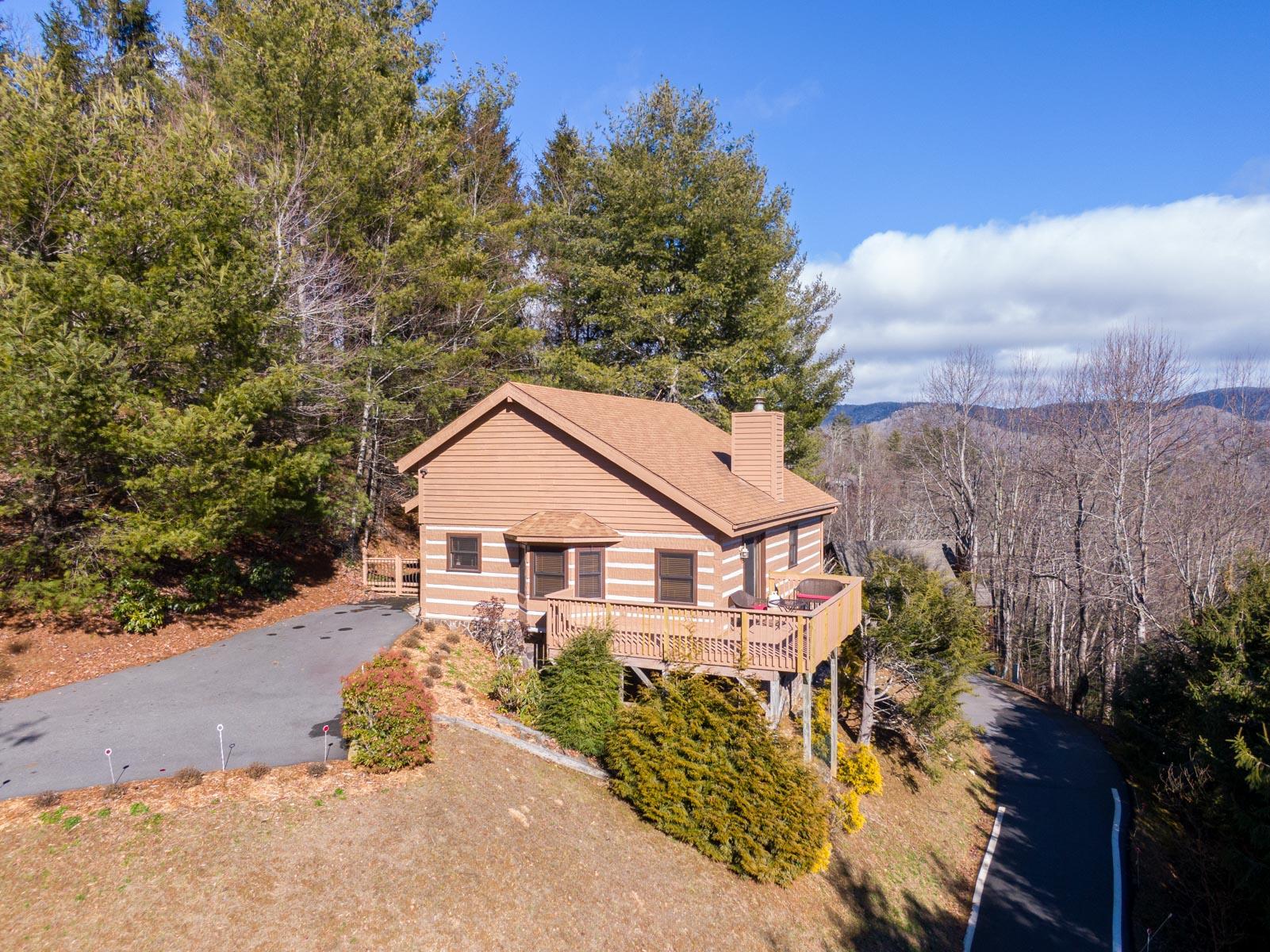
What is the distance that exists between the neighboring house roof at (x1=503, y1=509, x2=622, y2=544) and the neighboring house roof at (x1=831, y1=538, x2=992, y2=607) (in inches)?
751

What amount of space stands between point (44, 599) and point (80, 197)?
29.7 feet

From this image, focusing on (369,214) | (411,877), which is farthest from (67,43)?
(411,877)

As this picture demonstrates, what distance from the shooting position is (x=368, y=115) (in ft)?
81.4

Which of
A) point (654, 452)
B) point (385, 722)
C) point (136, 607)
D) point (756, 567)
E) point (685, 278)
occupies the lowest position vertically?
point (385, 722)

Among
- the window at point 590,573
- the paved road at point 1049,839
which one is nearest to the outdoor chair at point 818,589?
the window at point 590,573

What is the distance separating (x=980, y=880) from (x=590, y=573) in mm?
10915

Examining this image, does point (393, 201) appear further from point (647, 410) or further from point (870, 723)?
point (870, 723)

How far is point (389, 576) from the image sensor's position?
24812 mm

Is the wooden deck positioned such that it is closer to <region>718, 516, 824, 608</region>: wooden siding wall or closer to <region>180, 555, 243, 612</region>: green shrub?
<region>718, 516, 824, 608</region>: wooden siding wall

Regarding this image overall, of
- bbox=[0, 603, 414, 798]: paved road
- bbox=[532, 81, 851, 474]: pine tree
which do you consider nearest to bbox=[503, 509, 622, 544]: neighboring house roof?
bbox=[0, 603, 414, 798]: paved road

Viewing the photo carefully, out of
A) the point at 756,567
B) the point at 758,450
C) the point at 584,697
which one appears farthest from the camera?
the point at 758,450

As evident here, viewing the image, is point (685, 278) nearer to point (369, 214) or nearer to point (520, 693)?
point (369, 214)

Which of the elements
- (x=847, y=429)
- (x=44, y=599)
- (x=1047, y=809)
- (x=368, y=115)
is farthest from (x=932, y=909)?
(x=847, y=429)

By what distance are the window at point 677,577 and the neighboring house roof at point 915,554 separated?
60.7 feet
